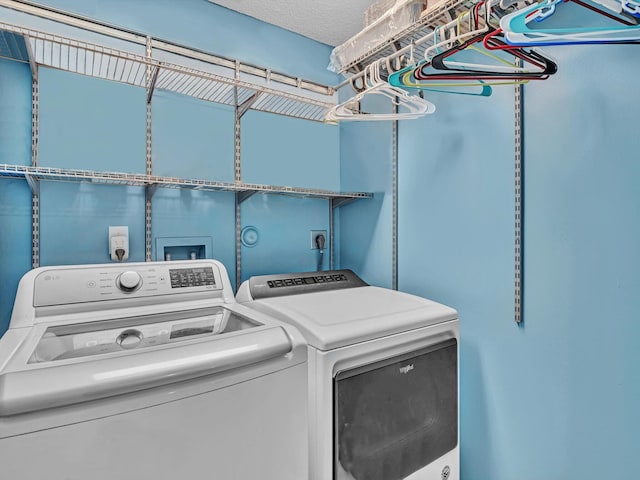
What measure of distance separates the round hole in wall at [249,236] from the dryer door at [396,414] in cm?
110

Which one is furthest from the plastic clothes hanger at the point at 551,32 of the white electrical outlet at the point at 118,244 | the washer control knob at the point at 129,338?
the white electrical outlet at the point at 118,244

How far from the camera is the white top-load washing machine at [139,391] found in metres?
0.68

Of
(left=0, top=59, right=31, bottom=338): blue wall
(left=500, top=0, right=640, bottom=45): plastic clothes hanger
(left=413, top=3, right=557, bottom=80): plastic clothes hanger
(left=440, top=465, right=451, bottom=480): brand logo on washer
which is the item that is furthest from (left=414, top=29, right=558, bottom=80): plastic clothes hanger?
(left=0, top=59, right=31, bottom=338): blue wall

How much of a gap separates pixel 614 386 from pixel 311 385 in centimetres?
102

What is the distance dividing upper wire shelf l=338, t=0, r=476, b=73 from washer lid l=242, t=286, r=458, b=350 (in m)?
1.00

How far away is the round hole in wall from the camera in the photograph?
1996mm

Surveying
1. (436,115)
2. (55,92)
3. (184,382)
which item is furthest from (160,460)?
(436,115)

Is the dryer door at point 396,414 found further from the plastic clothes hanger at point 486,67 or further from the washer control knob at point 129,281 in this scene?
the plastic clothes hanger at point 486,67

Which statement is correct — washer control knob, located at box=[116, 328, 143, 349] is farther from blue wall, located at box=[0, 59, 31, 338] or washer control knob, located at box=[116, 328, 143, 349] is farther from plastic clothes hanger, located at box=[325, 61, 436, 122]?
plastic clothes hanger, located at box=[325, 61, 436, 122]

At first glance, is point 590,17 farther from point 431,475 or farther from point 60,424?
point 60,424

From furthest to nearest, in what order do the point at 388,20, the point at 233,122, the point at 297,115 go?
the point at 297,115, the point at 233,122, the point at 388,20

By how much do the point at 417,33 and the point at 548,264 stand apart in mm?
1019

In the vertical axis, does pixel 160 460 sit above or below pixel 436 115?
below

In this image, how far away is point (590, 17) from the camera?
1.19 meters
